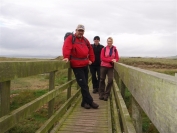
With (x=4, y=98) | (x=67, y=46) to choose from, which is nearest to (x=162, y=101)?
(x=4, y=98)

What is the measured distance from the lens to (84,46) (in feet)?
16.5

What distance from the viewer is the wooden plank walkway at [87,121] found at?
3.84m

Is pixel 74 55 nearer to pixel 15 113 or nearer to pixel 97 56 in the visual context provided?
pixel 97 56

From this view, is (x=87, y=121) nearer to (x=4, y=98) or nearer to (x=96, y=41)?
(x=4, y=98)

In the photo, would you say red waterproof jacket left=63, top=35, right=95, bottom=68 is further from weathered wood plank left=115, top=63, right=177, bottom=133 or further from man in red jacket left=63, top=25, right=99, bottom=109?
weathered wood plank left=115, top=63, right=177, bottom=133

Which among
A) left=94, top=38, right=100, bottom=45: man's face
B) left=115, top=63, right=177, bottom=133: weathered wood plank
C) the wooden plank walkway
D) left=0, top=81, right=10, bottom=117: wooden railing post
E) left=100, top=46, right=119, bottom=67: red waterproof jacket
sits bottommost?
the wooden plank walkway

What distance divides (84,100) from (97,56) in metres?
2.36

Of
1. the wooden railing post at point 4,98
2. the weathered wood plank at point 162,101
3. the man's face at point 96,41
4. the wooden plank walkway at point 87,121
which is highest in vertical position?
the man's face at point 96,41

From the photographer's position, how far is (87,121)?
4.36 metres

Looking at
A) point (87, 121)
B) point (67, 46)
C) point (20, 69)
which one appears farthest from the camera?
point (67, 46)

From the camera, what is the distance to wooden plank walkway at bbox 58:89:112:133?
384cm

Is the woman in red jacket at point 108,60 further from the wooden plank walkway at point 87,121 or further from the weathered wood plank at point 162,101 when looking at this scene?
the weathered wood plank at point 162,101

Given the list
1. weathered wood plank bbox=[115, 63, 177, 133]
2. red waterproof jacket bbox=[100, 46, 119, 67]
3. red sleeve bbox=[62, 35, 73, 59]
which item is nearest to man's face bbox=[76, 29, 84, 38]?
red sleeve bbox=[62, 35, 73, 59]

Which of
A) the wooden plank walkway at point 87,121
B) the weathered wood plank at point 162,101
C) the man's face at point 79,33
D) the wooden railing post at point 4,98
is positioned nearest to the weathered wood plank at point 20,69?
the wooden railing post at point 4,98
